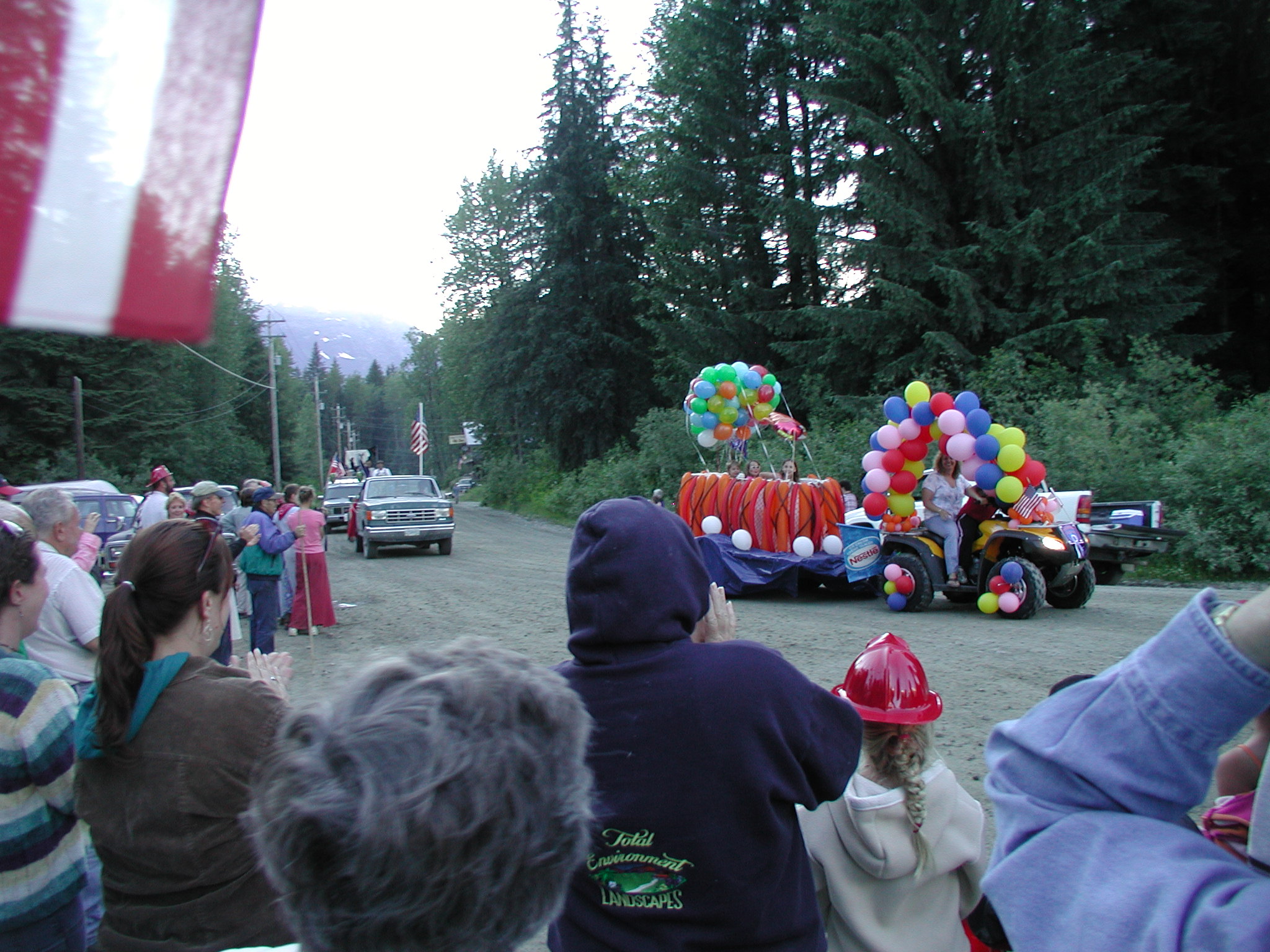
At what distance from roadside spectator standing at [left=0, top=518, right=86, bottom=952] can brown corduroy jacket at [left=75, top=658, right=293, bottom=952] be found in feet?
0.84

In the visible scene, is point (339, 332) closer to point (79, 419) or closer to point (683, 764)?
point (683, 764)

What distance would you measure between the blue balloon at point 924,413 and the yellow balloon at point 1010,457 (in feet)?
2.75

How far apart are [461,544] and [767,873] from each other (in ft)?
71.8

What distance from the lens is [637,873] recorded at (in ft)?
5.86

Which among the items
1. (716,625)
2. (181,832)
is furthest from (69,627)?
(716,625)

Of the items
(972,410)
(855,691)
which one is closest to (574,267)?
(972,410)

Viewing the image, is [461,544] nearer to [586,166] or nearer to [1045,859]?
[586,166]

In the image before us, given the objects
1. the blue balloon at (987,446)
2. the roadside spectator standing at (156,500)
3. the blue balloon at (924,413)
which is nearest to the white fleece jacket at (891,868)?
the blue balloon at (987,446)

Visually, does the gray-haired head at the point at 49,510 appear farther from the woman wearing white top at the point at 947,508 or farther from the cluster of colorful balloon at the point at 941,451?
the woman wearing white top at the point at 947,508

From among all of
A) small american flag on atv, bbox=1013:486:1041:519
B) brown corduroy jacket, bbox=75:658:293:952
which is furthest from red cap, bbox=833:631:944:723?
small american flag on atv, bbox=1013:486:1041:519

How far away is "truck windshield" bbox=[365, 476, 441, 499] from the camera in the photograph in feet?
68.0

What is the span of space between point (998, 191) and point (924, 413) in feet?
40.6

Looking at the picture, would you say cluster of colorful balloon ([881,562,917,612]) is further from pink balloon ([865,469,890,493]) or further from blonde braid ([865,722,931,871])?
blonde braid ([865,722,931,871])

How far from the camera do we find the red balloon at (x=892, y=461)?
10.1 metres
